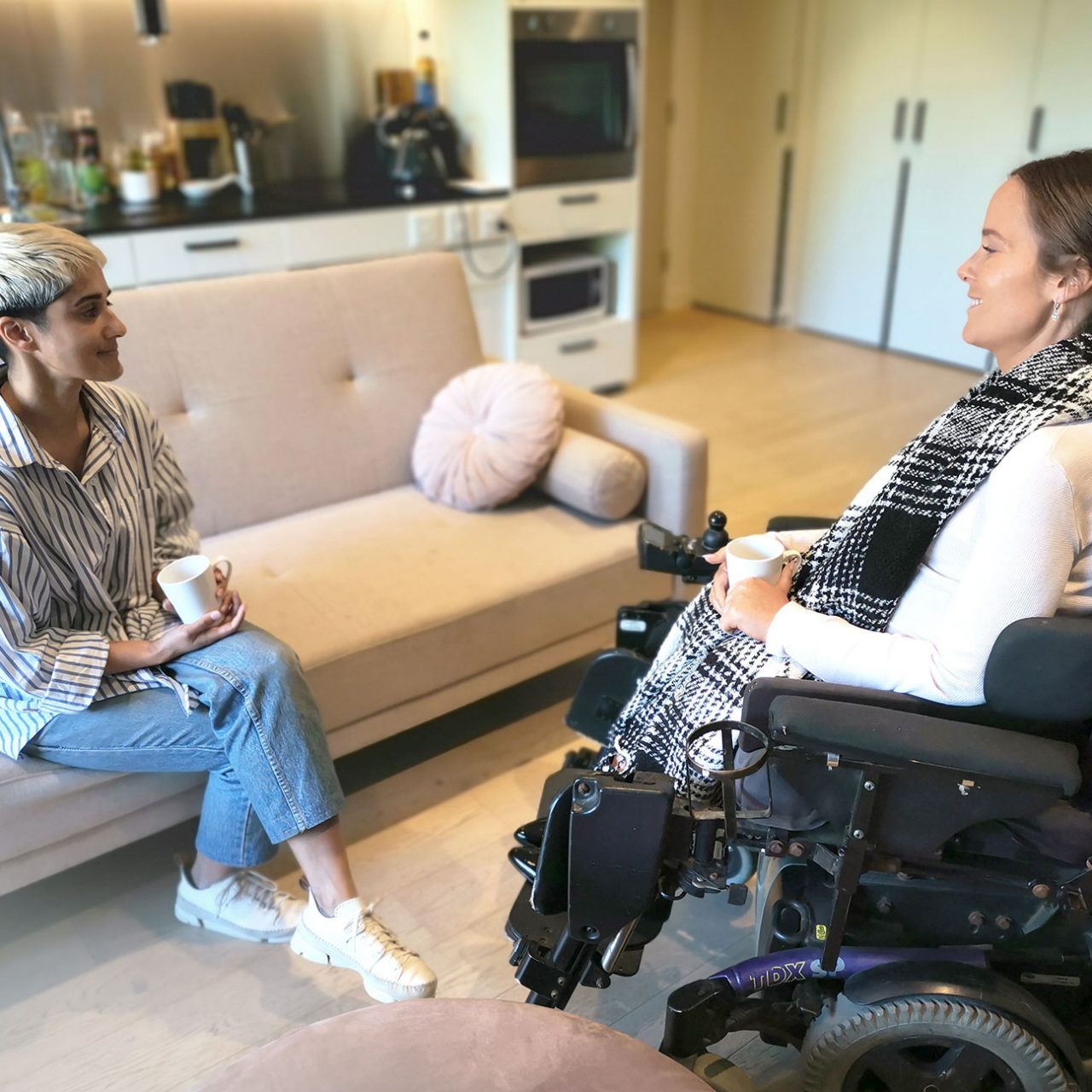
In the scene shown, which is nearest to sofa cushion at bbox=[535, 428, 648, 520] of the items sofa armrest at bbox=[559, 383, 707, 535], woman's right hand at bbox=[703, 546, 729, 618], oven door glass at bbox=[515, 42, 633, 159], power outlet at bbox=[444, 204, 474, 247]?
sofa armrest at bbox=[559, 383, 707, 535]

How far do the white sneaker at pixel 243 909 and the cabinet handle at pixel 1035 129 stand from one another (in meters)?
3.78

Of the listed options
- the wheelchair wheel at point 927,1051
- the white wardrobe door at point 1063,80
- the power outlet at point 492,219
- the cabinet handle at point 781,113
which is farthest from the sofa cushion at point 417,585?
the cabinet handle at point 781,113

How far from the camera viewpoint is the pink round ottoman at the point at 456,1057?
978 millimetres

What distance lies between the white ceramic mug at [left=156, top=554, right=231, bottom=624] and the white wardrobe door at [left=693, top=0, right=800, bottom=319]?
13.5ft

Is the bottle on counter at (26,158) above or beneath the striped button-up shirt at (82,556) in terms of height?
above

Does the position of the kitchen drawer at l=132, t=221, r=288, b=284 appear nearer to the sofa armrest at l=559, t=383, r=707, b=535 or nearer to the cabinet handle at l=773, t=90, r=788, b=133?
the sofa armrest at l=559, t=383, r=707, b=535

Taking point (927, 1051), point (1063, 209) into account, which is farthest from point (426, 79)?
point (927, 1051)

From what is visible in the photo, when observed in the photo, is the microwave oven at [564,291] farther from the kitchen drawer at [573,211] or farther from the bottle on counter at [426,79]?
the bottle on counter at [426,79]

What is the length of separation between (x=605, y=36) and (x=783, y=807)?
322cm

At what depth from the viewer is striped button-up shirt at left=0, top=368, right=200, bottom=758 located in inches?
54.8

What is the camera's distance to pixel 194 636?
1.50m

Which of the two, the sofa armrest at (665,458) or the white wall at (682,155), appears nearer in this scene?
the sofa armrest at (665,458)

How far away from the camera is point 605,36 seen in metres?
3.68

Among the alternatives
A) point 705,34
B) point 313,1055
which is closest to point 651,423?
point 313,1055
